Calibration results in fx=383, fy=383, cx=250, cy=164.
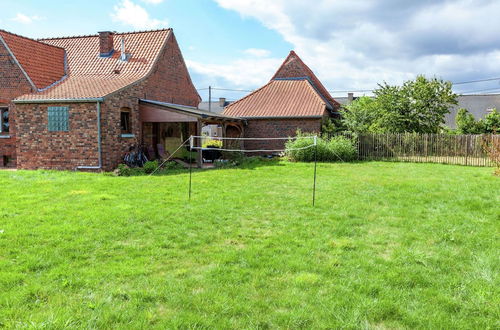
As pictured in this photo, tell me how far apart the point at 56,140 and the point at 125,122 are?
9.52 feet

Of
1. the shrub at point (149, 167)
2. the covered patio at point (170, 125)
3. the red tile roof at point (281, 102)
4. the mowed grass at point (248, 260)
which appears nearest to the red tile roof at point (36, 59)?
the covered patio at point (170, 125)

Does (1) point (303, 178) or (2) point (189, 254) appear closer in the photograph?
(2) point (189, 254)

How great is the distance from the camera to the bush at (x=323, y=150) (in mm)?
19547

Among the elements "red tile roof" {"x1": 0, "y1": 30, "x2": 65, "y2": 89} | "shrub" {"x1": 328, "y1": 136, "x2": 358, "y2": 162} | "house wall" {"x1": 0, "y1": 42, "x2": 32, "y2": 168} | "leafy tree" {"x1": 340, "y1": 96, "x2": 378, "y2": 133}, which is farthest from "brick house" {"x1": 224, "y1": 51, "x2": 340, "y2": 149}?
"house wall" {"x1": 0, "y1": 42, "x2": 32, "y2": 168}

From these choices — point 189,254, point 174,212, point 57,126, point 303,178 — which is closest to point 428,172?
point 303,178

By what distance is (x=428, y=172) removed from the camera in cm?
1553

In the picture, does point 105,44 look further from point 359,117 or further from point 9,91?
point 359,117

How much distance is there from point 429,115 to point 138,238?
76.8ft

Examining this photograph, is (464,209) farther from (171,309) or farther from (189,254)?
(171,309)

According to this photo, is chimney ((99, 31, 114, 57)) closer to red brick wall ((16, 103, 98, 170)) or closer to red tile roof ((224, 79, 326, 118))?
red brick wall ((16, 103, 98, 170))

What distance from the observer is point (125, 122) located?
17.1 meters

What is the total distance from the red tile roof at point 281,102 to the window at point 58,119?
37.0ft

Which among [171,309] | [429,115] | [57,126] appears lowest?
[171,309]

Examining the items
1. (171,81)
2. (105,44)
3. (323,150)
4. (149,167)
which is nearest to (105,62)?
(105,44)
